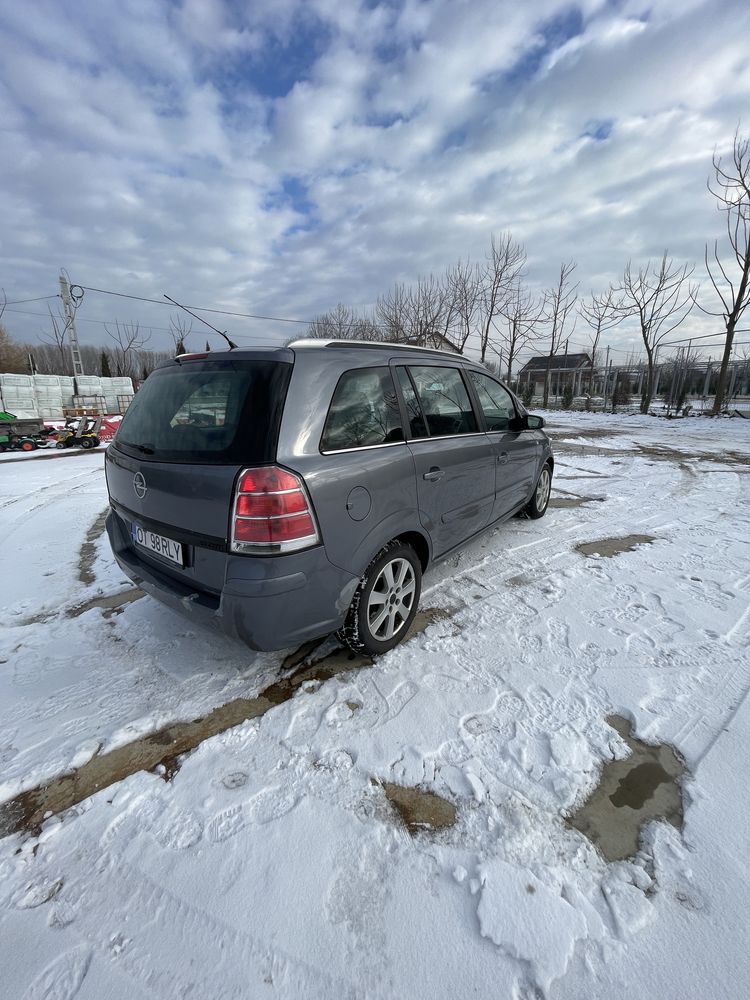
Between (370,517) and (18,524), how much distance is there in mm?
5010

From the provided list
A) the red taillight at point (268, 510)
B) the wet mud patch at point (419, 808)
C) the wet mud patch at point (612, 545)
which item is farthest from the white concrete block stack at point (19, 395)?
the wet mud patch at point (419, 808)

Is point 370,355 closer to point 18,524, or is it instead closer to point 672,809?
point 672,809

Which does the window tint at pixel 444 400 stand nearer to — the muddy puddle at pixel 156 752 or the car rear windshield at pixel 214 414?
the car rear windshield at pixel 214 414

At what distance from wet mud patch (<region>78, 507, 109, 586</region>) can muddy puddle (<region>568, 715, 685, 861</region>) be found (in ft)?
12.0

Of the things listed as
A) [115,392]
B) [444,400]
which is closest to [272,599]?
[444,400]

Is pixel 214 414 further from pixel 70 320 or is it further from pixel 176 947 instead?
pixel 70 320

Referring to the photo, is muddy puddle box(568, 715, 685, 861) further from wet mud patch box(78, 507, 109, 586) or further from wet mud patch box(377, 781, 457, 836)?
wet mud patch box(78, 507, 109, 586)

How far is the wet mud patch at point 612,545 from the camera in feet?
13.1

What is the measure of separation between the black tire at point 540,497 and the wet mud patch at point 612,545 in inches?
29.1

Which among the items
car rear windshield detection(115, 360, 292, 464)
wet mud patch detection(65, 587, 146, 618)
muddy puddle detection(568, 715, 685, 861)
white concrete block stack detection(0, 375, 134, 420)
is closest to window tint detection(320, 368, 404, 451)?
car rear windshield detection(115, 360, 292, 464)

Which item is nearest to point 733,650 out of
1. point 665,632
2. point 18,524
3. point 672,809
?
point 665,632

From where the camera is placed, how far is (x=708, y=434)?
43.1 ft

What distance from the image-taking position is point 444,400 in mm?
3146

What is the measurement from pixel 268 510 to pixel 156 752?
1.18 m
